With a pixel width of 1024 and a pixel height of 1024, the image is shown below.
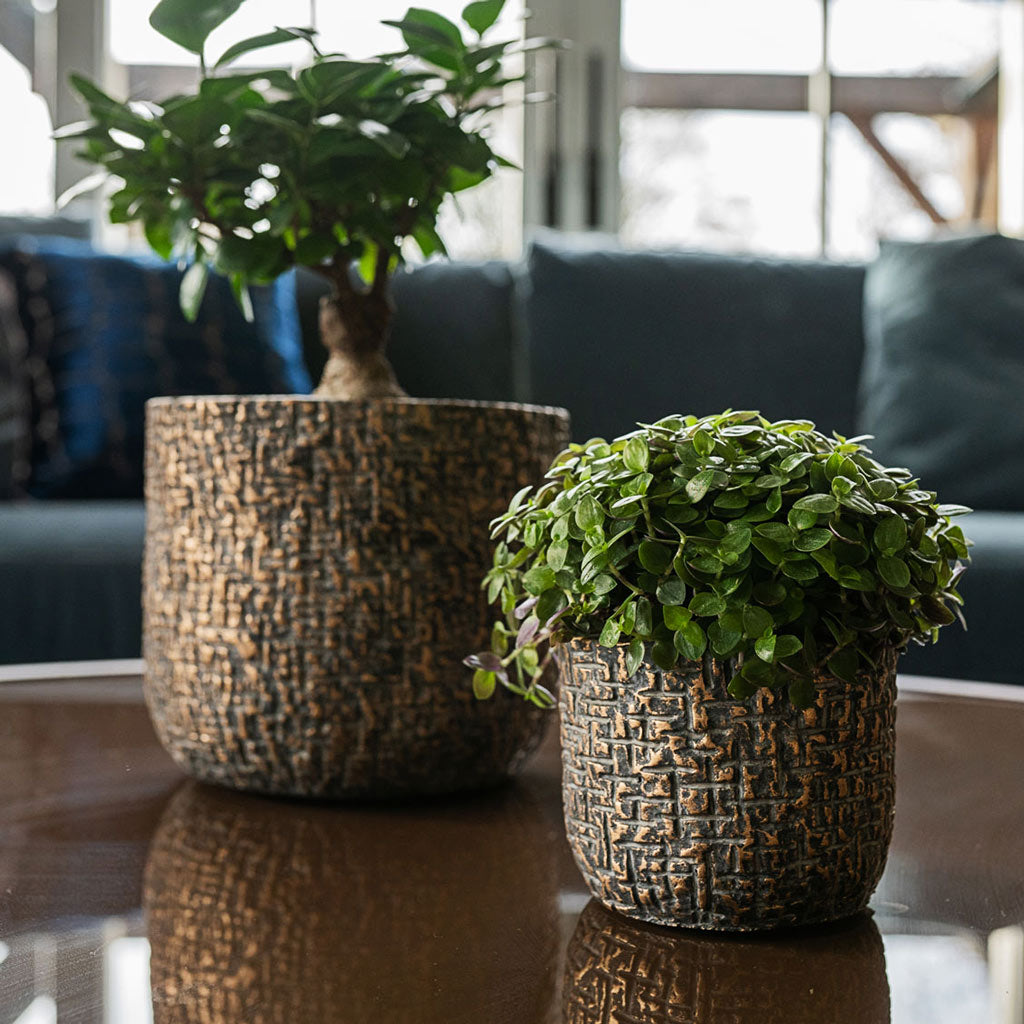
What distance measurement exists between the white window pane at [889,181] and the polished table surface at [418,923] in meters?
2.74

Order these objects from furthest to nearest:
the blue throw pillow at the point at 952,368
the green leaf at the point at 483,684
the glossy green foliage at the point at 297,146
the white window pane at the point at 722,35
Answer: the white window pane at the point at 722,35 < the blue throw pillow at the point at 952,368 < the glossy green foliage at the point at 297,146 < the green leaf at the point at 483,684

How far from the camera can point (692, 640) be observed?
387mm

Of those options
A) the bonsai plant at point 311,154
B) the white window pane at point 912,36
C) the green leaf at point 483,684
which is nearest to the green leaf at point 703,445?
the green leaf at point 483,684

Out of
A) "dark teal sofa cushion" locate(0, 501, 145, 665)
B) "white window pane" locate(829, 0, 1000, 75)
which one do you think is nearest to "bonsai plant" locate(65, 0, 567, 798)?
"dark teal sofa cushion" locate(0, 501, 145, 665)

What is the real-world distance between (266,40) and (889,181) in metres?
2.87

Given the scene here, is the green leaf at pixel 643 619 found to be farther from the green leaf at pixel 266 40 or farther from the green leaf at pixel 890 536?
the green leaf at pixel 266 40

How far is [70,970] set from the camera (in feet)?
1.19

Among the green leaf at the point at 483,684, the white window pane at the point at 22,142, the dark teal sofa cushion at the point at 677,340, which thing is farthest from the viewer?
the white window pane at the point at 22,142

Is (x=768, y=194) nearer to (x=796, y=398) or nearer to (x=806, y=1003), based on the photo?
(x=796, y=398)

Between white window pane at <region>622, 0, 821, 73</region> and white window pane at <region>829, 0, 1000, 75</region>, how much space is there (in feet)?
0.23

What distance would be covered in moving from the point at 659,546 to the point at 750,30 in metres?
3.06

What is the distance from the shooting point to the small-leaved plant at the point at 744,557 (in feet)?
1.27

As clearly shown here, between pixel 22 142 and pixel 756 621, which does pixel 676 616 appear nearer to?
pixel 756 621

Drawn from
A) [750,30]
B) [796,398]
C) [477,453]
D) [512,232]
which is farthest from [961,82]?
[477,453]
